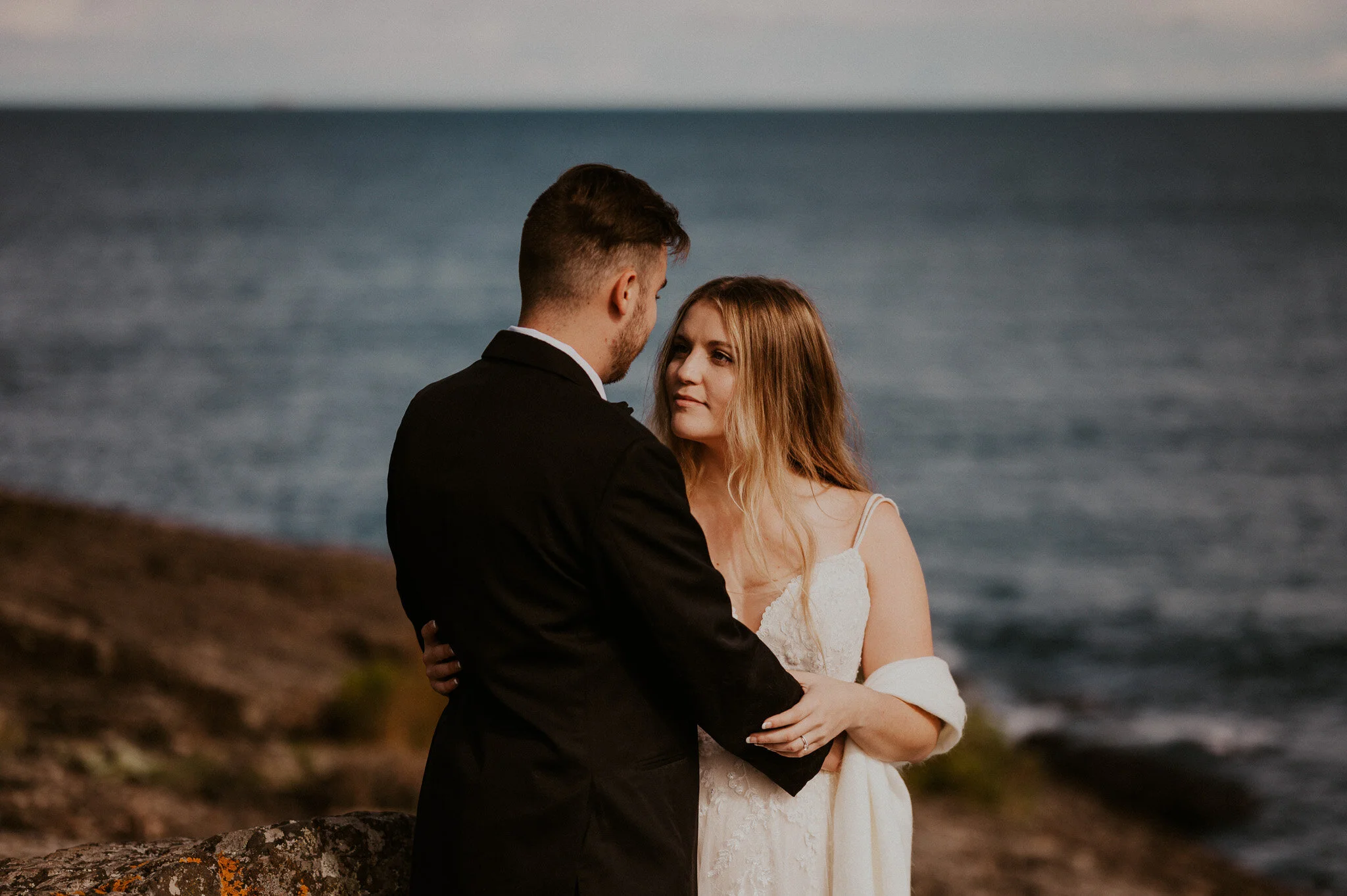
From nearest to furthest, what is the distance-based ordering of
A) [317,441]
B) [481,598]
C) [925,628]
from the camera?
[481,598]
[925,628]
[317,441]

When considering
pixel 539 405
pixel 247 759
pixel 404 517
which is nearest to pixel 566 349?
pixel 539 405

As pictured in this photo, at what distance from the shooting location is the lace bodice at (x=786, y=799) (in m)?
2.75

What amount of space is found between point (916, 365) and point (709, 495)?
103 feet

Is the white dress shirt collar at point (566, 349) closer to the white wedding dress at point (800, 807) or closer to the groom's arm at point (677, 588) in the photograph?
the groom's arm at point (677, 588)

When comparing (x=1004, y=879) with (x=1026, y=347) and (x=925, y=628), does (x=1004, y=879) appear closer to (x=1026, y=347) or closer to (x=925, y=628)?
(x=925, y=628)

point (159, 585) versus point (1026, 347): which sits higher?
point (1026, 347)

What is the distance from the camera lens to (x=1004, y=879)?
7184 mm

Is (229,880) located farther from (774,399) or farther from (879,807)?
(774,399)

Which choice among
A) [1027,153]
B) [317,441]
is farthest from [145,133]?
[317,441]

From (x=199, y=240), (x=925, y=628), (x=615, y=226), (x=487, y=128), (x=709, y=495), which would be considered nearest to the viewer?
(x=615, y=226)

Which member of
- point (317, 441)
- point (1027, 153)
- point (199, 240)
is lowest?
point (317, 441)

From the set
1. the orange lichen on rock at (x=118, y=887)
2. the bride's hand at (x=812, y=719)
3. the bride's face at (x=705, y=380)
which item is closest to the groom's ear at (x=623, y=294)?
the bride's face at (x=705, y=380)

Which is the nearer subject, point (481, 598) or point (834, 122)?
point (481, 598)

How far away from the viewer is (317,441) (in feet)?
85.5
